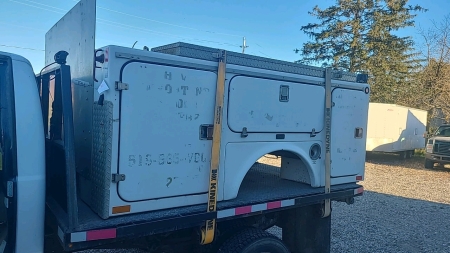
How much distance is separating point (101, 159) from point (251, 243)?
1401mm

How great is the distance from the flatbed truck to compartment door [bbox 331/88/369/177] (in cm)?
2

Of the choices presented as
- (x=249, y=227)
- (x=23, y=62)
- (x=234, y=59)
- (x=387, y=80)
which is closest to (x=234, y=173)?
(x=249, y=227)

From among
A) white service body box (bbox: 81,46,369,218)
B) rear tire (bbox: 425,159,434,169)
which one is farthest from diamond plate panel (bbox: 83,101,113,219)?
rear tire (bbox: 425,159,434,169)

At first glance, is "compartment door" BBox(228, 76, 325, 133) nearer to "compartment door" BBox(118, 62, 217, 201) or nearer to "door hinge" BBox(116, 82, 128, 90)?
"compartment door" BBox(118, 62, 217, 201)

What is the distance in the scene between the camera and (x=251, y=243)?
10.4 ft

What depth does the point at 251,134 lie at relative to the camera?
10.6 feet

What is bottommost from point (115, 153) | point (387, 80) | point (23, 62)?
point (115, 153)

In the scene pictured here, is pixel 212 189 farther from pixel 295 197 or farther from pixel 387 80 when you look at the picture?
pixel 387 80

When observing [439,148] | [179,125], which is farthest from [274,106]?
[439,148]

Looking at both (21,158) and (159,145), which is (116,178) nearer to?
(159,145)

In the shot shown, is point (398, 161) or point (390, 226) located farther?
point (398, 161)

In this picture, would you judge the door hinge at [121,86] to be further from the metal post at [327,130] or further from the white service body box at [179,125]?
the metal post at [327,130]

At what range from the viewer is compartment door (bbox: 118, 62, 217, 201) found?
2.55 m

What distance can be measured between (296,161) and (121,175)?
2027mm
